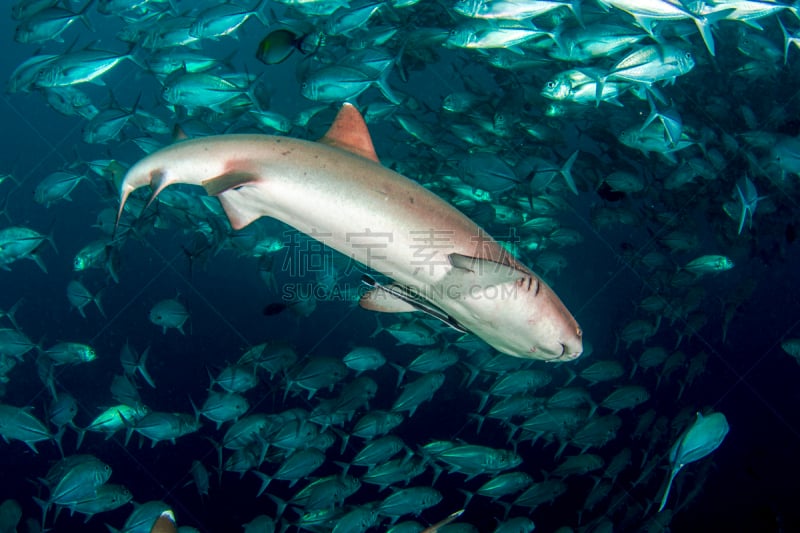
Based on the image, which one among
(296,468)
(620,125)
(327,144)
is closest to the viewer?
(327,144)

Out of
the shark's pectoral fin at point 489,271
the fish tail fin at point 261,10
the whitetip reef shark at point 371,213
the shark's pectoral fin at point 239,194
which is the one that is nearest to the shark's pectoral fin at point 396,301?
the whitetip reef shark at point 371,213

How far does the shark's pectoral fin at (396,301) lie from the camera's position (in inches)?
95.0

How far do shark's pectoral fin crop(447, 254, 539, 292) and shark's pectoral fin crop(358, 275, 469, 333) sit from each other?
1.37ft

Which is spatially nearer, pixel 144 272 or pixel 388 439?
pixel 388 439

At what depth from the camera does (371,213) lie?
6.66 ft

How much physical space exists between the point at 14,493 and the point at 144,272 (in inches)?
515

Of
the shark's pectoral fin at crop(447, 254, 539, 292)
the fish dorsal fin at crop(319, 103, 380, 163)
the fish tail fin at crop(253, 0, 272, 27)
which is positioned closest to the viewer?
the shark's pectoral fin at crop(447, 254, 539, 292)

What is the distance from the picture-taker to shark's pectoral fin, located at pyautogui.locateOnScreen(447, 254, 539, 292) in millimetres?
1980

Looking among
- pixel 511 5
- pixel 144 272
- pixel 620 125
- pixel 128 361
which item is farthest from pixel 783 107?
pixel 144 272

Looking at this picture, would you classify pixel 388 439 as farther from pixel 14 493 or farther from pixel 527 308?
pixel 14 493

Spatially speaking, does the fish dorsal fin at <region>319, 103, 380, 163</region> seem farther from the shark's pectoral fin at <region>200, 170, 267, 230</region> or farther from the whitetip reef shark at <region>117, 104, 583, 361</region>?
the shark's pectoral fin at <region>200, 170, 267, 230</region>

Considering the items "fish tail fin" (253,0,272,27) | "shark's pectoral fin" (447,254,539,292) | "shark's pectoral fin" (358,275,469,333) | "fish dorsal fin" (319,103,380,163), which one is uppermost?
"fish tail fin" (253,0,272,27)

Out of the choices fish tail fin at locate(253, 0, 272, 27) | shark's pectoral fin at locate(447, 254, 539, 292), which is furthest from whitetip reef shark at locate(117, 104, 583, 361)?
fish tail fin at locate(253, 0, 272, 27)

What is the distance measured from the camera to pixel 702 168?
274 inches
